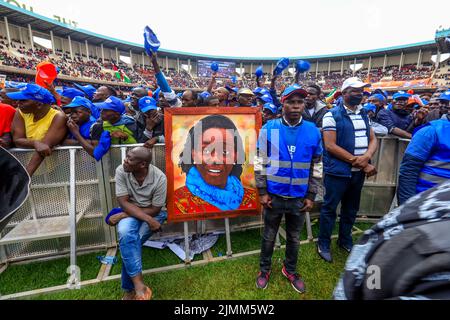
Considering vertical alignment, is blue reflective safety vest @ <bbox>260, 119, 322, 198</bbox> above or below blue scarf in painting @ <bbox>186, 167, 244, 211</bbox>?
above

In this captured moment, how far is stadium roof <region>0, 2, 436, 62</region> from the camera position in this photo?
84.7 feet

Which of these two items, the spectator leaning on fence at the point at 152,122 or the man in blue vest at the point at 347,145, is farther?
the spectator leaning on fence at the point at 152,122

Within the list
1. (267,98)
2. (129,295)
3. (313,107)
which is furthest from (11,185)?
(267,98)

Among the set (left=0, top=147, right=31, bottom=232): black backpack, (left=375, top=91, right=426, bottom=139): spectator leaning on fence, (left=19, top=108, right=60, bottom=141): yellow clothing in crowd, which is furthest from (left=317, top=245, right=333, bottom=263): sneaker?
(left=19, top=108, right=60, bottom=141): yellow clothing in crowd

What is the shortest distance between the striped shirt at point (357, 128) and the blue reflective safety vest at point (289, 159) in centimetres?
49

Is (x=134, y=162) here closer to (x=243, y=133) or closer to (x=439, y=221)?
(x=243, y=133)

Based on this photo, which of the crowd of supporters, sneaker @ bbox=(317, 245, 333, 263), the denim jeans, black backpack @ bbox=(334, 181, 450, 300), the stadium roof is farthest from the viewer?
the stadium roof

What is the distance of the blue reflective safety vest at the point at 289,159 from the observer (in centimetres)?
241

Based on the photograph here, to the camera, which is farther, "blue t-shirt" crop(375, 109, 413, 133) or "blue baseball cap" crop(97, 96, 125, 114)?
"blue t-shirt" crop(375, 109, 413, 133)

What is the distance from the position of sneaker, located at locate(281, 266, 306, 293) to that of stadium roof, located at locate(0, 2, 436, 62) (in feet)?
118

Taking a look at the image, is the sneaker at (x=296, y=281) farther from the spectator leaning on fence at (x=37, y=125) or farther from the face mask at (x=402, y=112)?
the face mask at (x=402, y=112)

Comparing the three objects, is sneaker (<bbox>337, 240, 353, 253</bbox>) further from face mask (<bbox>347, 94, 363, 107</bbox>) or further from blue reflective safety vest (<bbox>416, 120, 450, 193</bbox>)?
face mask (<bbox>347, 94, 363, 107</bbox>)

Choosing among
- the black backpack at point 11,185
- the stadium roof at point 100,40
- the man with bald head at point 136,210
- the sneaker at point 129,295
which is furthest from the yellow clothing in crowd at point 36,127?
the stadium roof at point 100,40

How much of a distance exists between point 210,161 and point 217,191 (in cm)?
41
